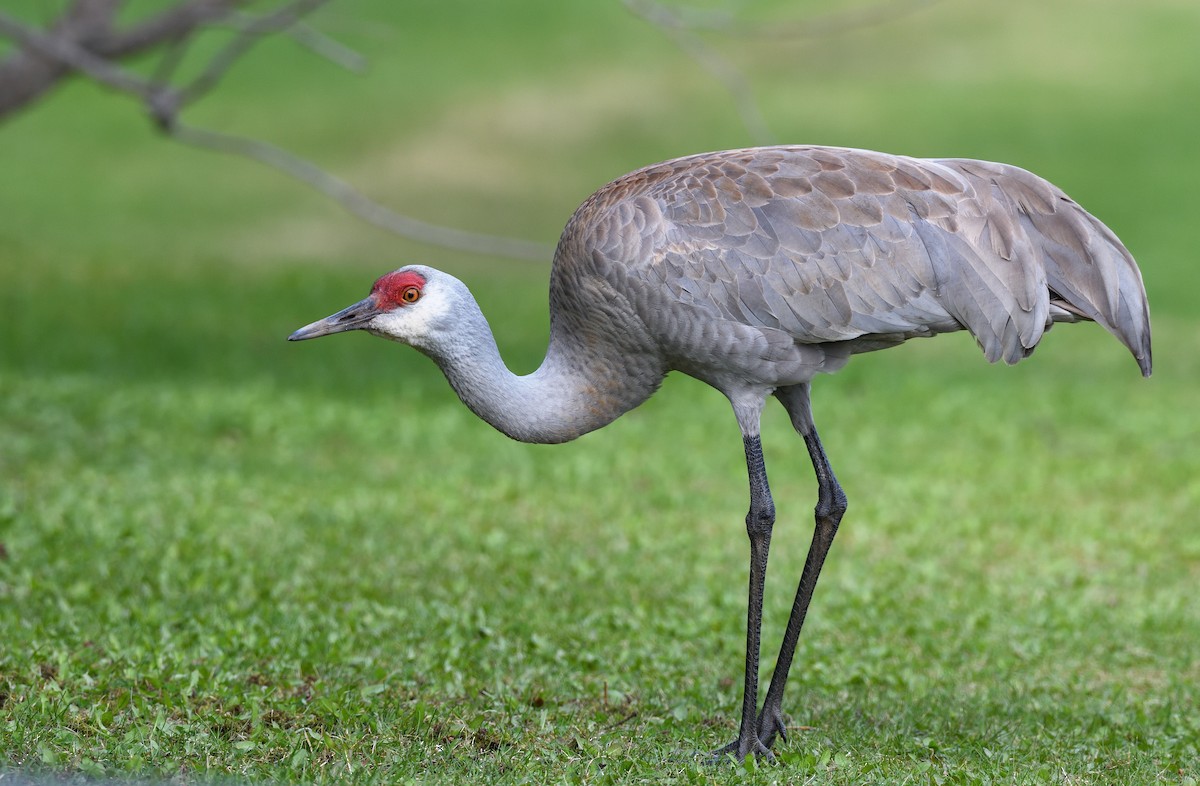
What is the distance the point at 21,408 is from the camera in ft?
31.9

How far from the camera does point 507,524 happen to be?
8.23 metres

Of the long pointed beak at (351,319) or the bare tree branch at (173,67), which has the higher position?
the long pointed beak at (351,319)

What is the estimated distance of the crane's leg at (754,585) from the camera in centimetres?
487

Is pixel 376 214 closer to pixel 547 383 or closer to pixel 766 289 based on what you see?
pixel 547 383

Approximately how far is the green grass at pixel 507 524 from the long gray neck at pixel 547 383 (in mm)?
979

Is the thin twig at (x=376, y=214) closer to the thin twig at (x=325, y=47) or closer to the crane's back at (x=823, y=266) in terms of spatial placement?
the thin twig at (x=325, y=47)

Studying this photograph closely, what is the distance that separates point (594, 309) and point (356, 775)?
5.46 feet

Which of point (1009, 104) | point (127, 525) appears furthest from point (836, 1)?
point (127, 525)

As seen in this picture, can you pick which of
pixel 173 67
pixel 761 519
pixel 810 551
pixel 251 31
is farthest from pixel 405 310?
pixel 173 67

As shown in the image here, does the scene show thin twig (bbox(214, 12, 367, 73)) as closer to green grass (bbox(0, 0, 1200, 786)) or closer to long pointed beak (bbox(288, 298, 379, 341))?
green grass (bbox(0, 0, 1200, 786))

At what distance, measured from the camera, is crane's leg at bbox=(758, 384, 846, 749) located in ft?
16.7

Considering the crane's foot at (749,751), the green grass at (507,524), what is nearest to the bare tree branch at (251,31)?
the green grass at (507,524)

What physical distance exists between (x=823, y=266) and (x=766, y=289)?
204mm

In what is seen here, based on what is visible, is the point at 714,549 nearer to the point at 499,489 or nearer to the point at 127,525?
the point at 499,489
